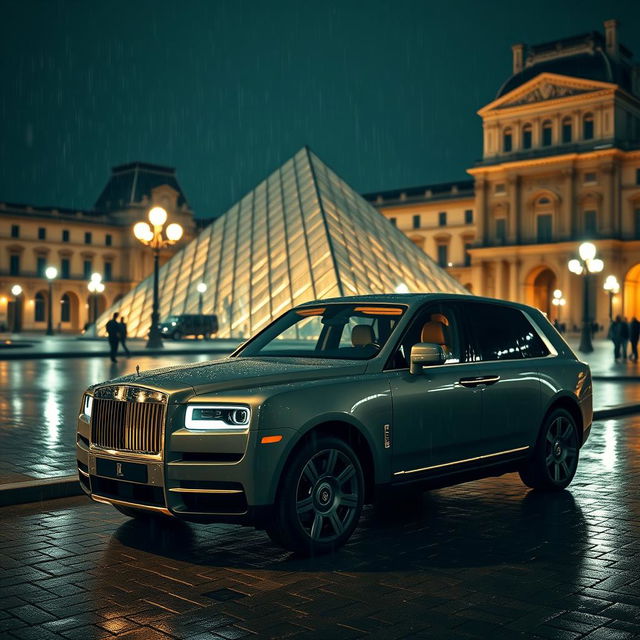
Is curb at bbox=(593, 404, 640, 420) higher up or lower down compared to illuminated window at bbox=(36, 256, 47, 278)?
lower down

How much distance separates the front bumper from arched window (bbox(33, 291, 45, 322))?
302ft

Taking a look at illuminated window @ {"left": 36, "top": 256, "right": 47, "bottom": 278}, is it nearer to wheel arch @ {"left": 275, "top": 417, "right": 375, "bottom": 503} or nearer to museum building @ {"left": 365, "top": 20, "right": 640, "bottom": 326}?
museum building @ {"left": 365, "top": 20, "right": 640, "bottom": 326}

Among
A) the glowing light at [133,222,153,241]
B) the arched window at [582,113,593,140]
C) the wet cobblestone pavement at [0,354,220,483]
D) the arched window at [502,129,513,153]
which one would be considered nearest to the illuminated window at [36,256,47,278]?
the arched window at [502,129,513,153]

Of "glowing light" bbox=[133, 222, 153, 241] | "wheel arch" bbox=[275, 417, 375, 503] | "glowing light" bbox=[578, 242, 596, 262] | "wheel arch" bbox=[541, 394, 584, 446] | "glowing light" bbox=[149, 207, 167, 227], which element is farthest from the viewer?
"glowing light" bbox=[578, 242, 596, 262]

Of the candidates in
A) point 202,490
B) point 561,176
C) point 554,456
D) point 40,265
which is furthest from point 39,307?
point 202,490

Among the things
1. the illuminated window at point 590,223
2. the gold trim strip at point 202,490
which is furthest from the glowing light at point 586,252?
the illuminated window at point 590,223

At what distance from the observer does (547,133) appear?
2970 inches

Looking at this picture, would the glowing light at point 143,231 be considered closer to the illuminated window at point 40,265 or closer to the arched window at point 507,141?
the arched window at point 507,141

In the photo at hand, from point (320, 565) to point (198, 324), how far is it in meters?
38.0

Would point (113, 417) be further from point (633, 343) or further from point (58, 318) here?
point (58, 318)

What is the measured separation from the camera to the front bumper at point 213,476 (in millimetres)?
5098

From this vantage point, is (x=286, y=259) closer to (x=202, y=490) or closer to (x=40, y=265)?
(x=202, y=490)

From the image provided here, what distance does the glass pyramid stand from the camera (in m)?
37.6

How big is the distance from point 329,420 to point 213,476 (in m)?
0.80
